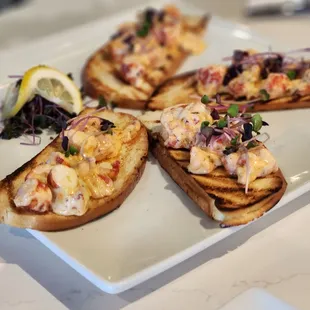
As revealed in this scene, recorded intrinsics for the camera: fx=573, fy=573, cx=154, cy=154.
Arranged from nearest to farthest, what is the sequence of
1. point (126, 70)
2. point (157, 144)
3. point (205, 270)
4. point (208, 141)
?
point (205, 270) < point (208, 141) < point (157, 144) < point (126, 70)

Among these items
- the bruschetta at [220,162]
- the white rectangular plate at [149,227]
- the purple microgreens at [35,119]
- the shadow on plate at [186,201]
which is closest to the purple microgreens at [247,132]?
the bruschetta at [220,162]

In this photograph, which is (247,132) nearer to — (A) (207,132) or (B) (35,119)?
(A) (207,132)

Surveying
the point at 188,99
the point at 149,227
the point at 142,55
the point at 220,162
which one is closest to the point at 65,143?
the point at 149,227

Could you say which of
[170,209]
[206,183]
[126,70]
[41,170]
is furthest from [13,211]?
[126,70]

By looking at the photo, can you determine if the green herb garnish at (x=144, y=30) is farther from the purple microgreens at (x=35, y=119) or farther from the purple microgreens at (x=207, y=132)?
the purple microgreens at (x=207, y=132)

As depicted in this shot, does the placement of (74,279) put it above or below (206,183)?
below

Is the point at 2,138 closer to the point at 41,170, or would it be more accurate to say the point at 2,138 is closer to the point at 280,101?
the point at 41,170
